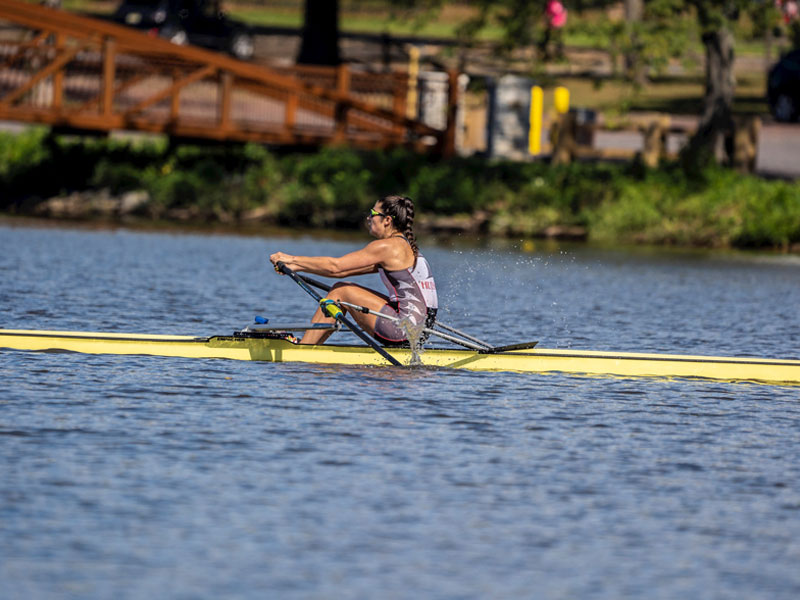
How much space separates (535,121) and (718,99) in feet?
13.0

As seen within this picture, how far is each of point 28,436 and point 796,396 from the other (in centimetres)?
673

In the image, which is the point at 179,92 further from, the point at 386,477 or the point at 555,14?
the point at 386,477

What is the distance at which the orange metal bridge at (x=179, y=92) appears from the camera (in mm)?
31688

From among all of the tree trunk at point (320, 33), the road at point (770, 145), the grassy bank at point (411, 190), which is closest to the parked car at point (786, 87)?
the road at point (770, 145)

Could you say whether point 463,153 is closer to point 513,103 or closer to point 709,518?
point 513,103

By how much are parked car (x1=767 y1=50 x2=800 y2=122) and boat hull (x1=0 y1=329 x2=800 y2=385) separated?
28047 millimetres

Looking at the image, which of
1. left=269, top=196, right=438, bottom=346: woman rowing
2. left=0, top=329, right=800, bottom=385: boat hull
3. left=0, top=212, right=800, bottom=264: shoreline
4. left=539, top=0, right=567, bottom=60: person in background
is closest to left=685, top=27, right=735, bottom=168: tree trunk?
left=0, top=212, right=800, bottom=264: shoreline

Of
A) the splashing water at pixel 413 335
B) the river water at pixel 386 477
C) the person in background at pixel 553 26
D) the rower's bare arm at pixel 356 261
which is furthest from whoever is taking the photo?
the person in background at pixel 553 26

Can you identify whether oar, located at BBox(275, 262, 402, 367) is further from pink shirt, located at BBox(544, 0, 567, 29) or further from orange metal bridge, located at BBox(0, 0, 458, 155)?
orange metal bridge, located at BBox(0, 0, 458, 155)

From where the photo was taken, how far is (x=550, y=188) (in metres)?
31.1

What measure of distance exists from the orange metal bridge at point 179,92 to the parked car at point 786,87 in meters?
10.9

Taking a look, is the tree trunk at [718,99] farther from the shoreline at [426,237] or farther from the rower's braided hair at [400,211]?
the rower's braided hair at [400,211]

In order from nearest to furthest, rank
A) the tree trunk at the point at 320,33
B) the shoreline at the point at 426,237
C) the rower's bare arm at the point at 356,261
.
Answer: the rower's bare arm at the point at 356,261
the shoreline at the point at 426,237
the tree trunk at the point at 320,33

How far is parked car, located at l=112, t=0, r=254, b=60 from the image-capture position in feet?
169
